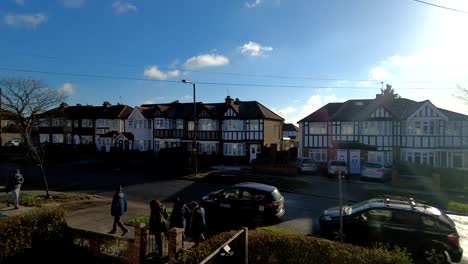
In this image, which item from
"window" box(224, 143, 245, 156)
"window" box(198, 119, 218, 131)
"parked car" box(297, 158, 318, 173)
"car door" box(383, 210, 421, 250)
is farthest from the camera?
"window" box(198, 119, 218, 131)

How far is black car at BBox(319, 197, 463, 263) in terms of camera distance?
30.4ft

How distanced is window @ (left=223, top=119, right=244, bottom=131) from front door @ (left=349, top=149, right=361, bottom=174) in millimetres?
12853

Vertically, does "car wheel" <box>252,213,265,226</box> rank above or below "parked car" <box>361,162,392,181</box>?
below

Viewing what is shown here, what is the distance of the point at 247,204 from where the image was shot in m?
13.1

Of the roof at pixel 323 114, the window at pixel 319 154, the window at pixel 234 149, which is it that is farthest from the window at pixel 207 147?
the window at pixel 319 154

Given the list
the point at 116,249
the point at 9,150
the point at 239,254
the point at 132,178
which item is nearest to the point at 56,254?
the point at 116,249

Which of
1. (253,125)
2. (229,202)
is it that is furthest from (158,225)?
(253,125)

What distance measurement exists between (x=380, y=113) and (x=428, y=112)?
421cm

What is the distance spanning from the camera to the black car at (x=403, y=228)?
30.4ft

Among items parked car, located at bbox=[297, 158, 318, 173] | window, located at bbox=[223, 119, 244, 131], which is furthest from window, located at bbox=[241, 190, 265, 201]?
window, located at bbox=[223, 119, 244, 131]

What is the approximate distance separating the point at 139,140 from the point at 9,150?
20136 millimetres

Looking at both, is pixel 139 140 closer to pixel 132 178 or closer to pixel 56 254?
pixel 132 178

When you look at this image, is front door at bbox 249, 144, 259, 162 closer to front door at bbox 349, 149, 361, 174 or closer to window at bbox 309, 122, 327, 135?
window at bbox 309, 122, 327, 135

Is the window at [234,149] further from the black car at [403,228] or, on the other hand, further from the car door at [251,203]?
the black car at [403,228]
